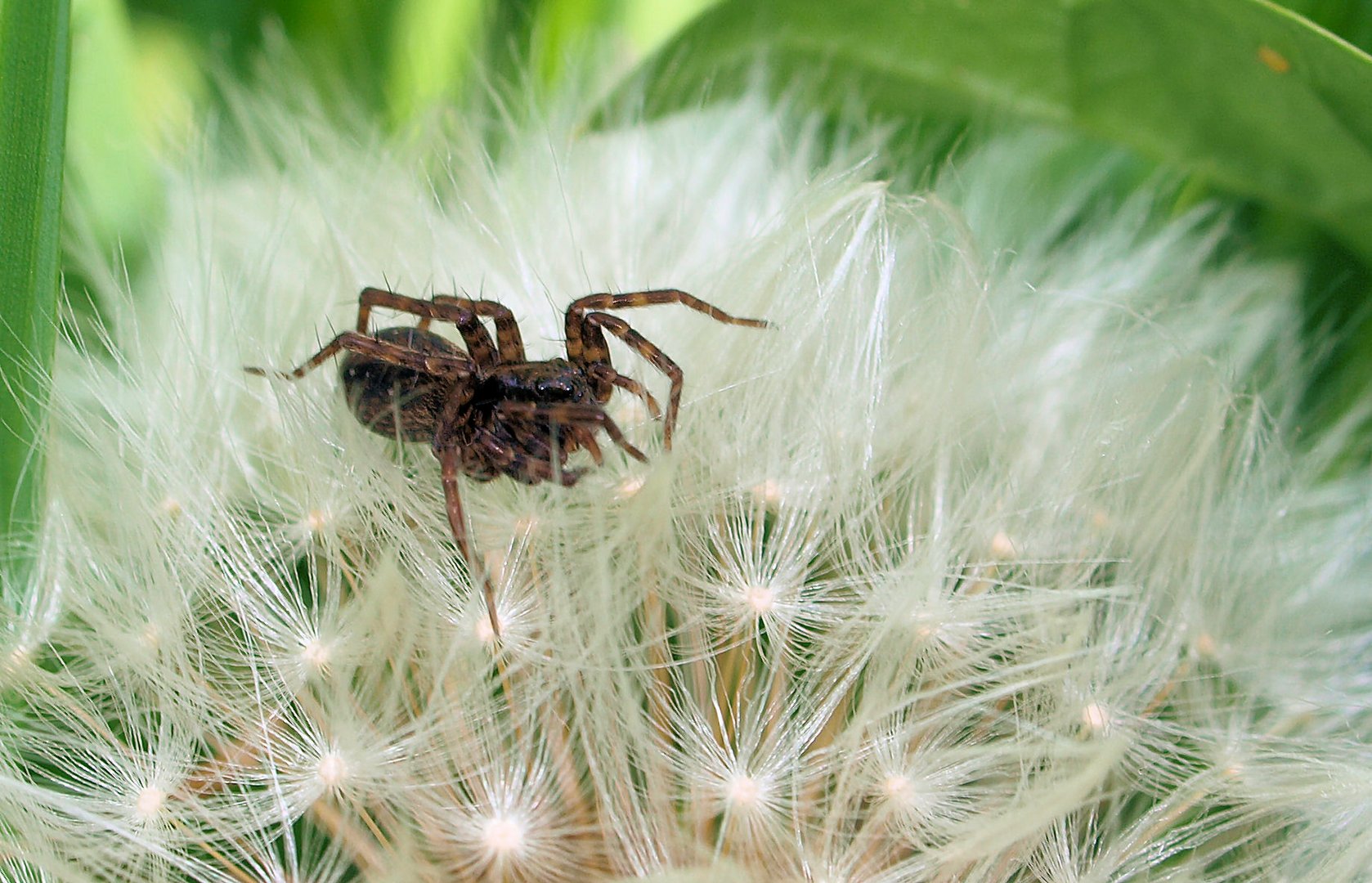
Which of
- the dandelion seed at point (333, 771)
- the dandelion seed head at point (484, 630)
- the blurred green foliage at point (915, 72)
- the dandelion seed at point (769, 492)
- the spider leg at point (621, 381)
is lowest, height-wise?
the dandelion seed at point (333, 771)

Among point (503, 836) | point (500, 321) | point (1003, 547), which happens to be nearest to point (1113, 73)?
point (1003, 547)

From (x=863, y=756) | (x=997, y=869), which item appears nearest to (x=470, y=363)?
(x=863, y=756)

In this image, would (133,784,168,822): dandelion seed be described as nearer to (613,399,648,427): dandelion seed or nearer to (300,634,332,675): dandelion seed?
(300,634,332,675): dandelion seed

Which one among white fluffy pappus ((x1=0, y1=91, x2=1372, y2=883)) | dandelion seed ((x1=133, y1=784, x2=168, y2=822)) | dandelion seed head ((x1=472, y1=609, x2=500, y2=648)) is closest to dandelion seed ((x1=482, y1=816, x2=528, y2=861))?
white fluffy pappus ((x1=0, y1=91, x2=1372, y2=883))

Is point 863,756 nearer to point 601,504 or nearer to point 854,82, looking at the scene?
point 601,504

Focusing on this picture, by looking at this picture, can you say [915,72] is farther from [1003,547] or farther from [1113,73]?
[1003,547]

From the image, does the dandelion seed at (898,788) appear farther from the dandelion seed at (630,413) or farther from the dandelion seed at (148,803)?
the dandelion seed at (148,803)

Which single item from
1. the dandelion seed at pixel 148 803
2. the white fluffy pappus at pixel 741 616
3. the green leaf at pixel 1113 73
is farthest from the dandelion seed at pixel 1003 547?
the dandelion seed at pixel 148 803
